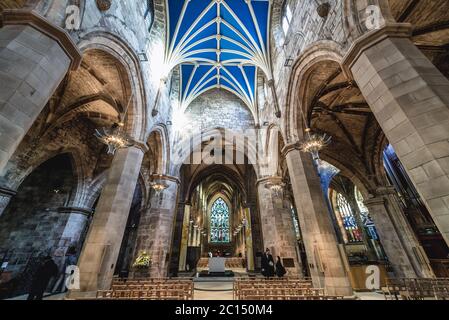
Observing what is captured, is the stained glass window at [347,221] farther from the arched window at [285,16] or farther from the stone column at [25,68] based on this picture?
the stone column at [25,68]

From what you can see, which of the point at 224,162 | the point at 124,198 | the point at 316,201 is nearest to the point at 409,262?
the point at 316,201

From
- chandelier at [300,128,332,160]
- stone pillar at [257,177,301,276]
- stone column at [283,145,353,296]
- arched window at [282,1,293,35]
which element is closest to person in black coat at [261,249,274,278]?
stone pillar at [257,177,301,276]

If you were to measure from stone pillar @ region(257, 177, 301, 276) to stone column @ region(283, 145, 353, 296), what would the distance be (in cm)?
400

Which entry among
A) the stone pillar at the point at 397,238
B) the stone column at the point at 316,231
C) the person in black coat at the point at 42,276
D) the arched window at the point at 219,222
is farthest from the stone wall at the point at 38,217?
the arched window at the point at 219,222

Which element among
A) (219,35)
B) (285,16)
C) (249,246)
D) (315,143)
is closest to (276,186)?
(315,143)

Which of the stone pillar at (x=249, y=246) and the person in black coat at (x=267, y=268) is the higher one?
the stone pillar at (x=249, y=246)

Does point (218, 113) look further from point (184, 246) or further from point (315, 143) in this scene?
point (184, 246)

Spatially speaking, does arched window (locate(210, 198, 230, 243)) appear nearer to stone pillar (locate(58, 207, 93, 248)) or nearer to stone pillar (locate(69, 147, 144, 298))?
stone pillar (locate(58, 207, 93, 248))

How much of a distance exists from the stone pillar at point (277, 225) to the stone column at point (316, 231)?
4.00 metres

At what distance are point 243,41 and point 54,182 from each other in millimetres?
15458

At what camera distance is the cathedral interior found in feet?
11.1

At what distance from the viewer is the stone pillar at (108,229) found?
4980 mm

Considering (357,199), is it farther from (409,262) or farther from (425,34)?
(425,34)

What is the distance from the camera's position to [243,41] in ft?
39.7
